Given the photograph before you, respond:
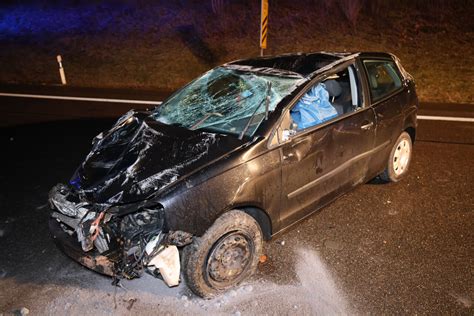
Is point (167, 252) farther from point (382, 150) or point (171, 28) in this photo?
point (171, 28)

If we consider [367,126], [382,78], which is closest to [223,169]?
[367,126]

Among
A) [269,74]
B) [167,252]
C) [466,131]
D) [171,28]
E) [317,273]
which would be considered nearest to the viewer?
[167,252]

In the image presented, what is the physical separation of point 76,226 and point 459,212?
12.1 feet

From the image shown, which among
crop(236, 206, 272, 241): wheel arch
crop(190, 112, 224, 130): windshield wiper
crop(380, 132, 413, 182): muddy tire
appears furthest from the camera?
crop(380, 132, 413, 182): muddy tire

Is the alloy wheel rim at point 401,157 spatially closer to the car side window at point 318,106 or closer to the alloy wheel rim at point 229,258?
the car side window at point 318,106

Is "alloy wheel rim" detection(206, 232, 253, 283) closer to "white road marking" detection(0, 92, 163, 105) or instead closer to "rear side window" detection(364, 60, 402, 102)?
"rear side window" detection(364, 60, 402, 102)

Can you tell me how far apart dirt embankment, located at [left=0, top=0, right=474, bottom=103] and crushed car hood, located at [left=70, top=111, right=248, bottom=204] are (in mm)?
8013

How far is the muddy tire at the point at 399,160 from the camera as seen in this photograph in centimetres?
438

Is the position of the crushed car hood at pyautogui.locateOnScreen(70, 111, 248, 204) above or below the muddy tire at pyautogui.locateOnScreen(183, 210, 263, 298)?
above

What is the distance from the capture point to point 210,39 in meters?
14.7

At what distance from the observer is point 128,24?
16.8 m

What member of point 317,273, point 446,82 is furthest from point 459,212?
point 446,82

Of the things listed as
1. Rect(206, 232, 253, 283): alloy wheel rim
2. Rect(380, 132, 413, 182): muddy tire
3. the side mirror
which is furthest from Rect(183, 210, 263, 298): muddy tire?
Rect(380, 132, 413, 182): muddy tire

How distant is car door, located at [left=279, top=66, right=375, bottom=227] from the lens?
3.08 m
